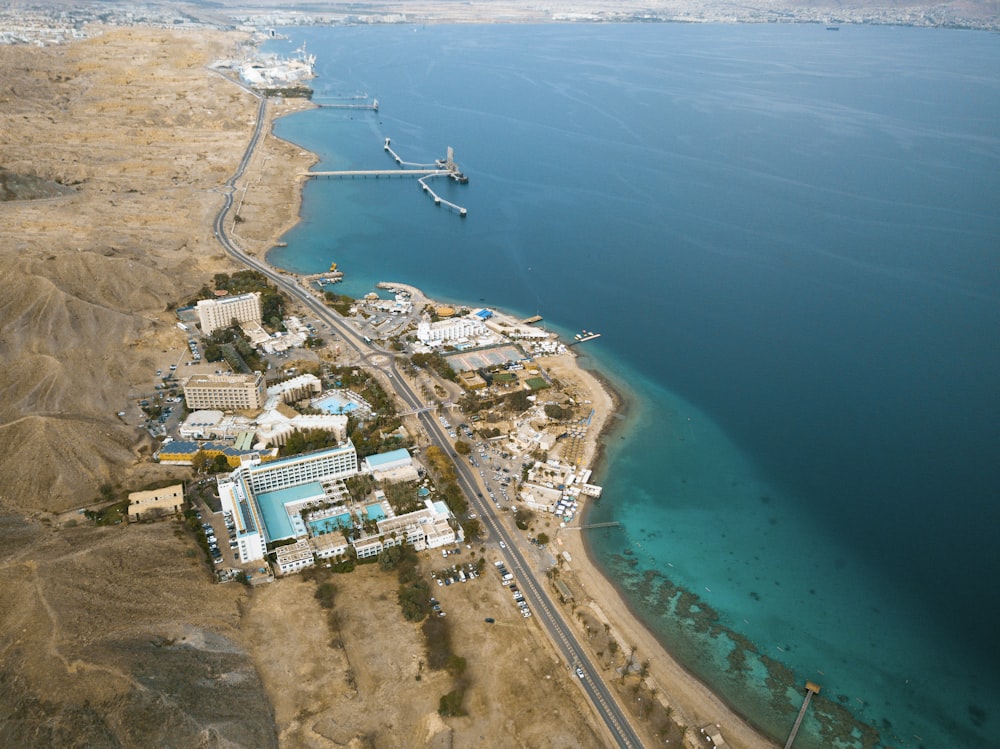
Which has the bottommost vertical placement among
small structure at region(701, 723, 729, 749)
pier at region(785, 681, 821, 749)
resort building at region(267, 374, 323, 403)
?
resort building at region(267, 374, 323, 403)

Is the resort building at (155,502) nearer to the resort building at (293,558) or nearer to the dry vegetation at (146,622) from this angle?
the dry vegetation at (146,622)

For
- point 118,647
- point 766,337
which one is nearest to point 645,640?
point 118,647

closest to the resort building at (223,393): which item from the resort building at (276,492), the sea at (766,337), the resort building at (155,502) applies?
the resort building at (276,492)

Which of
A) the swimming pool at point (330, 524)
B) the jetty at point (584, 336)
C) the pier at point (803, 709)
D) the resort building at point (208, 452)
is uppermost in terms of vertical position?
the jetty at point (584, 336)

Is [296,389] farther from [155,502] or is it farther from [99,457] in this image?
[155,502]

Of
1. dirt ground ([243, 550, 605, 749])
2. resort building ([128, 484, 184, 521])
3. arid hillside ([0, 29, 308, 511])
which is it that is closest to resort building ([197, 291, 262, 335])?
arid hillside ([0, 29, 308, 511])

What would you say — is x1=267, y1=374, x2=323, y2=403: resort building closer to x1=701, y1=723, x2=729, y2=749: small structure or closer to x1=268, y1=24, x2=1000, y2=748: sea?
x1=268, y1=24, x2=1000, y2=748: sea
